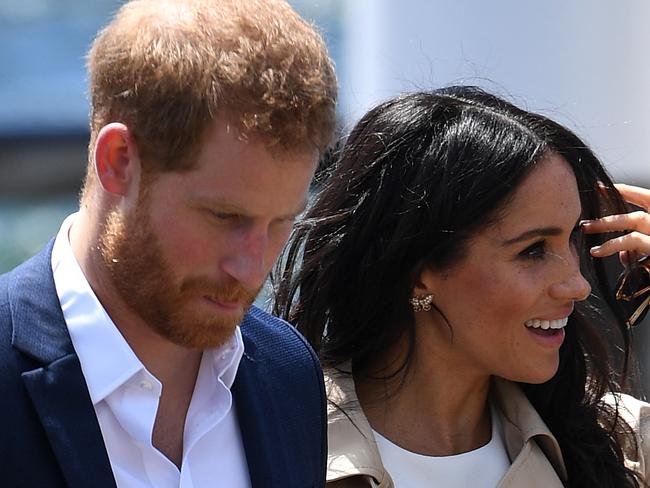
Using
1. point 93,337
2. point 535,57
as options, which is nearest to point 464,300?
point 93,337

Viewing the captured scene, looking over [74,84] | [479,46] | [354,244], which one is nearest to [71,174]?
[74,84]

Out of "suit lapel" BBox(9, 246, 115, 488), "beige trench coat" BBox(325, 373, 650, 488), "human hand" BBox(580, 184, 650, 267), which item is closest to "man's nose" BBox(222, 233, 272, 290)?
"suit lapel" BBox(9, 246, 115, 488)

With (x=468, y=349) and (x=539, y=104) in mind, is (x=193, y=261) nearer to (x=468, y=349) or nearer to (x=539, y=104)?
(x=468, y=349)

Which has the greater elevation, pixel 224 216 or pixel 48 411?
pixel 224 216

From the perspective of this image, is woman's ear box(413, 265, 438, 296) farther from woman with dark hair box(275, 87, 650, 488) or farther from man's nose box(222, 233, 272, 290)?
man's nose box(222, 233, 272, 290)

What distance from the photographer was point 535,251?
106 inches

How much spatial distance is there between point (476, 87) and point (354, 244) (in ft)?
1.61

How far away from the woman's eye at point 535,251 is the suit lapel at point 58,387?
1209 millimetres

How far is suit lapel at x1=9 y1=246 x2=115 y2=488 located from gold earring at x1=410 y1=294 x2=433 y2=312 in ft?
3.77

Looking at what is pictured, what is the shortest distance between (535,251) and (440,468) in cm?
50

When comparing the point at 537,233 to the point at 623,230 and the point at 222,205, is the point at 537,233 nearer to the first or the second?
the point at 623,230

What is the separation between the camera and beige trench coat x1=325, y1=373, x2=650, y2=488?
2.57m

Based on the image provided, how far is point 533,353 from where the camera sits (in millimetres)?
2646

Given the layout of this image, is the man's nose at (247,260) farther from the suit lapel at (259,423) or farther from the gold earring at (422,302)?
the gold earring at (422,302)
